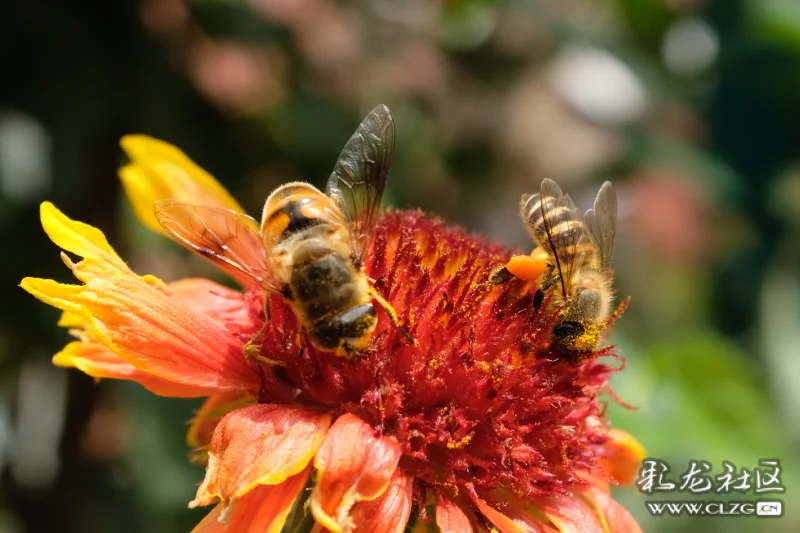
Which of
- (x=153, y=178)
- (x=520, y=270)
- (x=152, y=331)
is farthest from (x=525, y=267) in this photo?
(x=153, y=178)

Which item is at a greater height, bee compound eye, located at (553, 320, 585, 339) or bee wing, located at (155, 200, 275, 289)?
bee compound eye, located at (553, 320, 585, 339)

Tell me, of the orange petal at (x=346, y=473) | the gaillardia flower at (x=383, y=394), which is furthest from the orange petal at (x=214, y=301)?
the orange petal at (x=346, y=473)

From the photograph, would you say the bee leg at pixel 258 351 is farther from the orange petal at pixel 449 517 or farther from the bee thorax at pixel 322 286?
the orange petal at pixel 449 517

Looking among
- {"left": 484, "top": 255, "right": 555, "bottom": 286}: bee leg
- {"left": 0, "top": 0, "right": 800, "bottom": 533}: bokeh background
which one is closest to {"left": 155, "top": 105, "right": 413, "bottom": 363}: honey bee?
{"left": 484, "top": 255, "right": 555, "bottom": 286}: bee leg

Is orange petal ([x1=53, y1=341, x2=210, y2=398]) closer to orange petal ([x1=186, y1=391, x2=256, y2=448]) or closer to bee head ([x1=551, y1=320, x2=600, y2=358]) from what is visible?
orange petal ([x1=186, y1=391, x2=256, y2=448])

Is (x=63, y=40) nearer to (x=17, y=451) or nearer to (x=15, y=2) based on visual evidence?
(x=15, y=2)

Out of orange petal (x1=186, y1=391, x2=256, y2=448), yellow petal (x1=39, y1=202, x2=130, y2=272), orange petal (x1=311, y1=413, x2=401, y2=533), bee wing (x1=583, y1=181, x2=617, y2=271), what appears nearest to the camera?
orange petal (x1=311, y1=413, x2=401, y2=533)

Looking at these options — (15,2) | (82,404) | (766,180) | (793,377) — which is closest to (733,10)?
(766,180)
